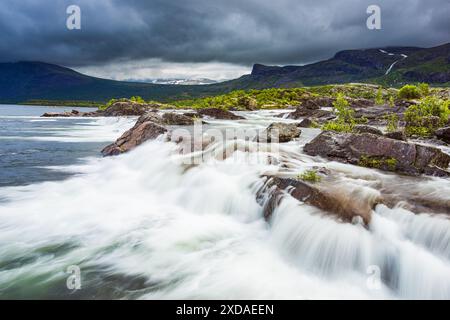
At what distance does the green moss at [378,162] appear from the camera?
1337 centimetres

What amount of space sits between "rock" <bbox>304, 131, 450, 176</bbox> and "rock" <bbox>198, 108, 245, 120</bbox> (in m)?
38.5

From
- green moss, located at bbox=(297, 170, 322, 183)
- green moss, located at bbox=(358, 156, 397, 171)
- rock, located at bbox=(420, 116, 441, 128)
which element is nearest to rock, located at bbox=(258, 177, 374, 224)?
green moss, located at bbox=(297, 170, 322, 183)

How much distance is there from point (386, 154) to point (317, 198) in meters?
5.97

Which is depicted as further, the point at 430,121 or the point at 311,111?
the point at 311,111

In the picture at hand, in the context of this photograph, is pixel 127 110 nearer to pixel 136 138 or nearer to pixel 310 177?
pixel 136 138

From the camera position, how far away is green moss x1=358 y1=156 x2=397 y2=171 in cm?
1337

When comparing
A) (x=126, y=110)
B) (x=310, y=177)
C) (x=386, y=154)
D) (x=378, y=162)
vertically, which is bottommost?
(x=310, y=177)

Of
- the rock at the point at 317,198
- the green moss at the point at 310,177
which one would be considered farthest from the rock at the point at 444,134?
the rock at the point at 317,198

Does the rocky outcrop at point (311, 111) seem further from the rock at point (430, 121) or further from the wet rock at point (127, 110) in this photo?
the wet rock at point (127, 110)

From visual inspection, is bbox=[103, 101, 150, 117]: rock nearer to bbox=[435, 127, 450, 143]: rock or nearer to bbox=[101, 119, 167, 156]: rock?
bbox=[101, 119, 167, 156]: rock

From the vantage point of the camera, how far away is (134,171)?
739 inches

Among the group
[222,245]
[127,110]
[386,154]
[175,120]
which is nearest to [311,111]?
[175,120]

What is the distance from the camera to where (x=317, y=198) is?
949 centimetres

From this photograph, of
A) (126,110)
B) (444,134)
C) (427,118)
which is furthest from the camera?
(126,110)
